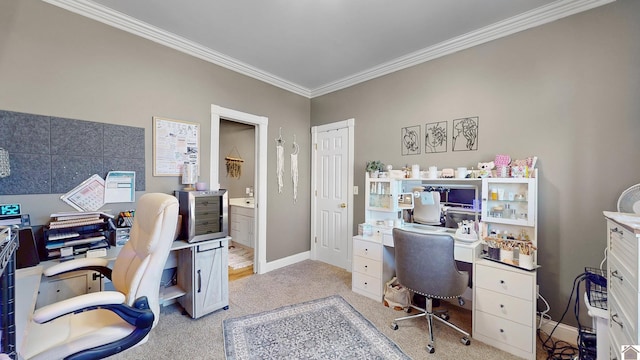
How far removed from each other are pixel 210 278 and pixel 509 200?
291 cm

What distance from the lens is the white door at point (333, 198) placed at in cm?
364

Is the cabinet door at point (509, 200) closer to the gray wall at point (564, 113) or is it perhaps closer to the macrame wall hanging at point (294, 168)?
the gray wall at point (564, 113)

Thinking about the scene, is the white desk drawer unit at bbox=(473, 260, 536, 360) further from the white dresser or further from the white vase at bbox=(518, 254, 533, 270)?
the white dresser

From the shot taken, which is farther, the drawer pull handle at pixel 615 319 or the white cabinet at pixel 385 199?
the white cabinet at pixel 385 199

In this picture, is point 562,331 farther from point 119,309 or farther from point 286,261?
point 119,309

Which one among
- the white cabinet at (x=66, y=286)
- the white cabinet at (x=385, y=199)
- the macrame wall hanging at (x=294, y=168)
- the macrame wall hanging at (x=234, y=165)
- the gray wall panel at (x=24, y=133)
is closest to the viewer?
the white cabinet at (x=66, y=286)

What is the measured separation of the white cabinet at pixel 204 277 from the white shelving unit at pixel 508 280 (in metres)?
2.34

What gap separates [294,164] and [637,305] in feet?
11.2

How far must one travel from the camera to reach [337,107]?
379 cm

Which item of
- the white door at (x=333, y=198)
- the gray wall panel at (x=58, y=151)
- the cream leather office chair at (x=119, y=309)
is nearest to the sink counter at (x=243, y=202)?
the white door at (x=333, y=198)

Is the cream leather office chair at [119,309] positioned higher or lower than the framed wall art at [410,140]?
lower

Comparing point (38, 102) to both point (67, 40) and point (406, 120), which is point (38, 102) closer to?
point (67, 40)

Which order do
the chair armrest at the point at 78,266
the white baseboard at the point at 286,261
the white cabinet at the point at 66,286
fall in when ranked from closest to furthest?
1. the chair armrest at the point at 78,266
2. the white cabinet at the point at 66,286
3. the white baseboard at the point at 286,261

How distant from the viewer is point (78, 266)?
1555 mm
